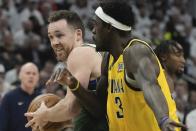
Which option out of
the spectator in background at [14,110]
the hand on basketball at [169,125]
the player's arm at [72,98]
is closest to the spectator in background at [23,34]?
the spectator in background at [14,110]

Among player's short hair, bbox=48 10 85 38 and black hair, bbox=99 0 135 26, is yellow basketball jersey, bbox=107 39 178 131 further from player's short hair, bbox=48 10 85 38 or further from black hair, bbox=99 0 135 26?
player's short hair, bbox=48 10 85 38

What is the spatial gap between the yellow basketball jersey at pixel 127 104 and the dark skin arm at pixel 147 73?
0.56 ft

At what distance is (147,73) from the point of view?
4.40 metres

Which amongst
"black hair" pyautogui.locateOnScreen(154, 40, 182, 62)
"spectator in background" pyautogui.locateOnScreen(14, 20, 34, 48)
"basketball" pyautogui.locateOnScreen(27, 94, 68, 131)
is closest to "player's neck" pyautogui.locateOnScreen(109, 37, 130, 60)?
"basketball" pyautogui.locateOnScreen(27, 94, 68, 131)

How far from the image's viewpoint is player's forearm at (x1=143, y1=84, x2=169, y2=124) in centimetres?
422

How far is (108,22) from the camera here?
193 inches

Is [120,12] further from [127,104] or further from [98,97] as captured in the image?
[98,97]

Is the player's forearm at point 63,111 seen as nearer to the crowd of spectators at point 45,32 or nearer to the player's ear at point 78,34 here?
the player's ear at point 78,34

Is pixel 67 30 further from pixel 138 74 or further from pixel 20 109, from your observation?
pixel 20 109

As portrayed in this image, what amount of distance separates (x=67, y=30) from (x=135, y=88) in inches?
48.0

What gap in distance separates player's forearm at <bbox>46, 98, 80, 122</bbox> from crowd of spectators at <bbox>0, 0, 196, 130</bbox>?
530 centimetres

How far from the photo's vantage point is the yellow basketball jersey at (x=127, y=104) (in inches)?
187

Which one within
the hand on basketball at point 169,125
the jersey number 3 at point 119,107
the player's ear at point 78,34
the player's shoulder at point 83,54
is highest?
the player's ear at point 78,34

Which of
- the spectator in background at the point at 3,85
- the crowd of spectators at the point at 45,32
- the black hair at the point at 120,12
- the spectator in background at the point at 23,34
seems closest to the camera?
the black hair at the point at 120,12
